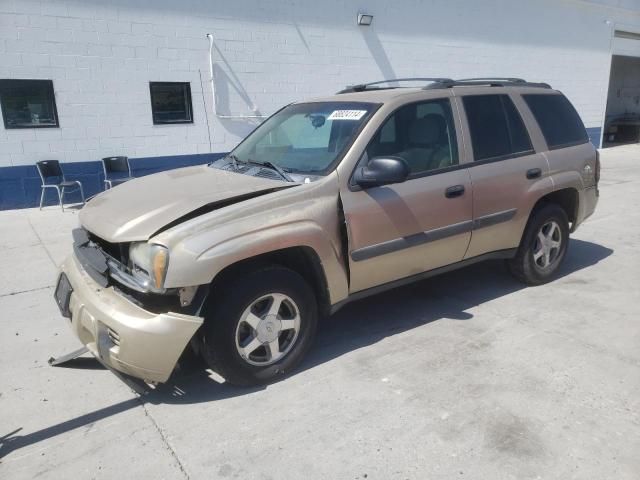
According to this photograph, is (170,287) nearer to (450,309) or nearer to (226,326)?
(226,326)

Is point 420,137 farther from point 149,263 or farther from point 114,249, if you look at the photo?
point 114,249

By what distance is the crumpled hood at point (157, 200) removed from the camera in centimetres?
296

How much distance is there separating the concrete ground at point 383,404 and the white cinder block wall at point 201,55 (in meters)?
5.31

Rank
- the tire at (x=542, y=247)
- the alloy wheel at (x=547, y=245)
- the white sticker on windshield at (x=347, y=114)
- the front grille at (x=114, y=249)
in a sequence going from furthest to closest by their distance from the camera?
1. the alloy wheel at (x=547, y=245)
2. the tire at (x=542, y=247)
3. the white sticker on windshield at (x=347, y=114)
4. the front grille at (x=114, y=249)

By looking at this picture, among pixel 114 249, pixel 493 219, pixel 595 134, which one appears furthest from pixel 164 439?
pixel 595 134

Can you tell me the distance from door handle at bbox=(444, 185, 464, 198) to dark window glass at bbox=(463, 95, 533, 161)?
0.33 m

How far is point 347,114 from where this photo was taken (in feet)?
12.4

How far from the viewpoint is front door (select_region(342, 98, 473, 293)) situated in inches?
136

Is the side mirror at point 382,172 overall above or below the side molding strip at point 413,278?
above

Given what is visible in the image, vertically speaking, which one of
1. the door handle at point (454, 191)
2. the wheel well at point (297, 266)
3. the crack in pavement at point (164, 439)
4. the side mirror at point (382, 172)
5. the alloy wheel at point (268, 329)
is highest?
the side mirror at point (382, 172)

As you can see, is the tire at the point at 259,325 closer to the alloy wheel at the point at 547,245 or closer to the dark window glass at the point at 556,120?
the alloy wheel at the point at 547,245

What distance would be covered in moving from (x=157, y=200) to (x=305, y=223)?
95 centimetres

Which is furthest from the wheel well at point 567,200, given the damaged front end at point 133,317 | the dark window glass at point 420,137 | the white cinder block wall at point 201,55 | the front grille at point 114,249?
the white cinder block wall at point 201,55

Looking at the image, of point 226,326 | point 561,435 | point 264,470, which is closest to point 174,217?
point 226,326
